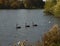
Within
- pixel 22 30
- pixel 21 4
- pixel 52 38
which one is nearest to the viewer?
pixel 52 38

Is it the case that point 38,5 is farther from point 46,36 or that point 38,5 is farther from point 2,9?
point 46,36

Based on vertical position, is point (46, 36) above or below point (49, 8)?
above

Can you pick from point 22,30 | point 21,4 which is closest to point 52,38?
point 22,30

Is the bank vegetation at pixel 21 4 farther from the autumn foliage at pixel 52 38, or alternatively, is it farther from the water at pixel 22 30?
the autumn foliage at pixel 52 38

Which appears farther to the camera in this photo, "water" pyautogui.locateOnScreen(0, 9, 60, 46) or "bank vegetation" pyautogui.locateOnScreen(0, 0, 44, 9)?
"bank vegetation" pyautogui.locateOnScreen(0, 0, 44, 9)

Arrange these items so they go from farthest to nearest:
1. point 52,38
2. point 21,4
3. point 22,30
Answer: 1. point 21,4
2. point 22,30
3. point 52,38

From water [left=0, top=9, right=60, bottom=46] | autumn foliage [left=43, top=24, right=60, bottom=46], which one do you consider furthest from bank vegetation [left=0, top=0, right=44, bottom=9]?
autumn foliage [left=43, top=24, right=60, bottom=46]

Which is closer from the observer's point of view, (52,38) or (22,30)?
(52,38)

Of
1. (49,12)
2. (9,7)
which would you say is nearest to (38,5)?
(9,7)

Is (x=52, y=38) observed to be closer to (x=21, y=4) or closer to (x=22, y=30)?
(x=22, y=30)

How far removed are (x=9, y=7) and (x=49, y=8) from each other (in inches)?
878

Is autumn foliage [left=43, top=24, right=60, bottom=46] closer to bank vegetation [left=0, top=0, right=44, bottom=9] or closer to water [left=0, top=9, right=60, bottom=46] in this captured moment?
water [left=0, top=9, right=60, bottom=46]

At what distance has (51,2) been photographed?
49.8 metres

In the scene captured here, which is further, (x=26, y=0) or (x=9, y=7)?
(x=9, y=7)
